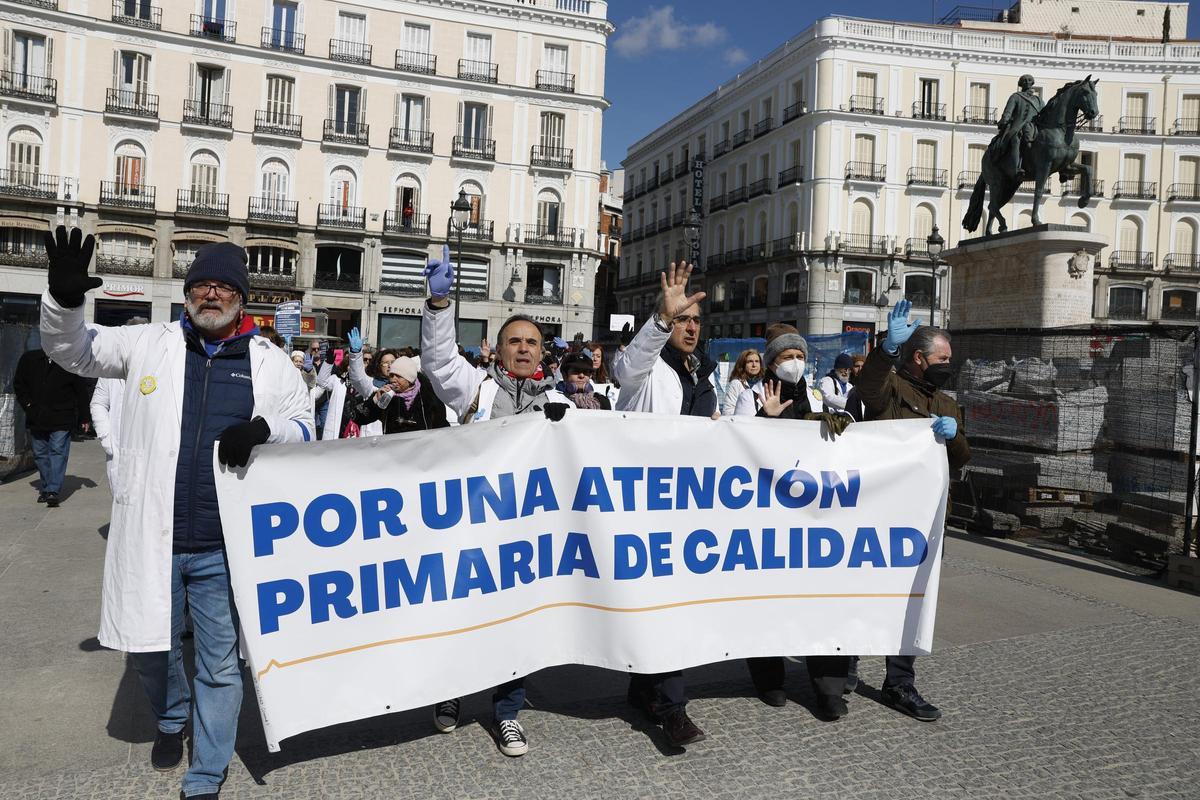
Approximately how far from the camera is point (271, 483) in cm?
342

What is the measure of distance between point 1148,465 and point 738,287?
143 ft

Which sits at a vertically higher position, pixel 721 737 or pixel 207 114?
pixel 207 114

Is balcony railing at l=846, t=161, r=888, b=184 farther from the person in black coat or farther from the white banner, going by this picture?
the white banner

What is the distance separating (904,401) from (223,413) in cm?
320

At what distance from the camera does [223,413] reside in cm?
332

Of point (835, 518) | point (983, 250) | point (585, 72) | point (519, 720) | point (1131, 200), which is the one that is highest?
point (585, 72)

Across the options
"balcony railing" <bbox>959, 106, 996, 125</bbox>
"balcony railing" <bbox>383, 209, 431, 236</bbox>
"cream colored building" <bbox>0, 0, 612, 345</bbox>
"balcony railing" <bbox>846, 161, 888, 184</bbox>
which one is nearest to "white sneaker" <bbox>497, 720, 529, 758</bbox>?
"cream colored building" <bbox>0, 0, 612, 345</bbox>

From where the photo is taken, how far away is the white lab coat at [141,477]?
3223mm

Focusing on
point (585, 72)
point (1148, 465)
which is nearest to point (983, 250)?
point (1148, 465)

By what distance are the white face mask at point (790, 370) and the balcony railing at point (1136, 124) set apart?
50.0 metres

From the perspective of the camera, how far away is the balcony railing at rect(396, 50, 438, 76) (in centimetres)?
3966

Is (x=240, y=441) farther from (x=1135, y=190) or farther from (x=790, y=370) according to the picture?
(x=1135, y=190)

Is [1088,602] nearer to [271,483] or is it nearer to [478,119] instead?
[271,483]

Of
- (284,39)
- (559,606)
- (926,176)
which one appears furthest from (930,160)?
(559,606)
